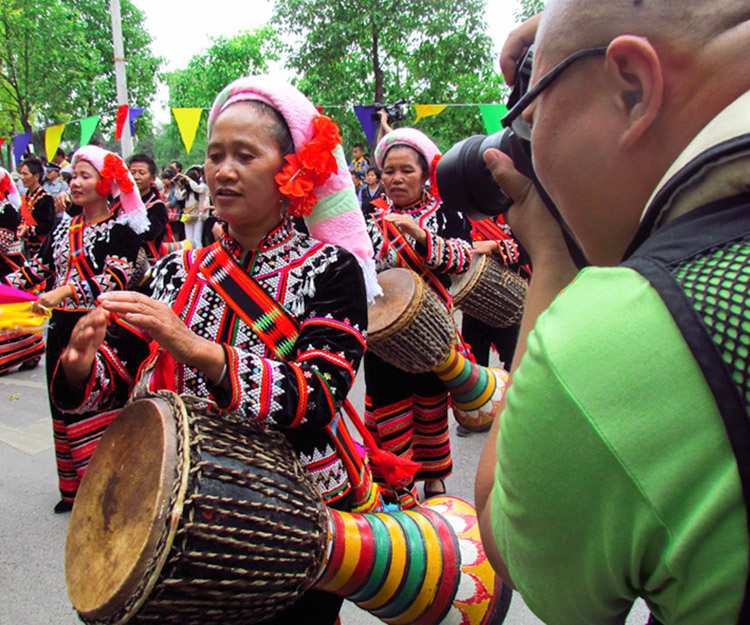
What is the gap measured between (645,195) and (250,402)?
0.93 meters

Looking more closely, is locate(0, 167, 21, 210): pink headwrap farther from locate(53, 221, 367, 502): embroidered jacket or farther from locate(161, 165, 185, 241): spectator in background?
locate(53, 221, 367, 502): embroidered jacket

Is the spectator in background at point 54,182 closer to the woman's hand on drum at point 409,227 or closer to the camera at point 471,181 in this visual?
the woman's hand on drum at point 409,227

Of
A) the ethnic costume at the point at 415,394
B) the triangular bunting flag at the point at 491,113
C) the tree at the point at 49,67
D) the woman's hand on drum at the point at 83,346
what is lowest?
the ethnic costume at the point at 415,394

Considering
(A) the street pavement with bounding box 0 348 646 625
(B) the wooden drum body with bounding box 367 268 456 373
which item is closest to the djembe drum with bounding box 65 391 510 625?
(A) the street pavement with bounding box 0 348 646 625

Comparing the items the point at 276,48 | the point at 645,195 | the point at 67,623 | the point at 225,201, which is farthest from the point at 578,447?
the point at 276,48

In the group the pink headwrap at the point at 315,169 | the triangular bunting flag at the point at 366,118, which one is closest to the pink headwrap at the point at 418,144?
the pink headwrap at the point at 315,169

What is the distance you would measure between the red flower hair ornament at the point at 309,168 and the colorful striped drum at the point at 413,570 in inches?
33.4

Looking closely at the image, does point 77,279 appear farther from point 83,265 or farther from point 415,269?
point 415,269

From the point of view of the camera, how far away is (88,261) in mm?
3201

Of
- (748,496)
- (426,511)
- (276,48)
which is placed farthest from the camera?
(276,48)

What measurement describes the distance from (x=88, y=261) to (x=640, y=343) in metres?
3.30

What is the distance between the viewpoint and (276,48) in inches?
736

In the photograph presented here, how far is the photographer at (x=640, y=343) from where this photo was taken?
1.50 feet

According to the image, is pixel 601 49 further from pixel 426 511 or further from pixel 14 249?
pixel 14 249
